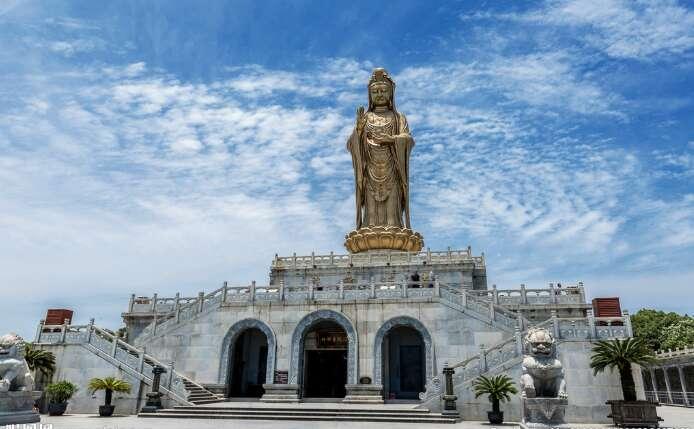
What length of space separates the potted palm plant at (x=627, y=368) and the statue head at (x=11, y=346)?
1923cm

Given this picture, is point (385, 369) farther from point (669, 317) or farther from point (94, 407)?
point (669, 317)

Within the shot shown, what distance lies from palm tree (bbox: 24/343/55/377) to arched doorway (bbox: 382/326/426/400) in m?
15.2

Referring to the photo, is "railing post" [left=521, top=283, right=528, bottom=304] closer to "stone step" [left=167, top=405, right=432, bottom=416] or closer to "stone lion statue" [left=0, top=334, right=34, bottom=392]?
"stone step" [left=167, top=405, right=432, bottom=416]

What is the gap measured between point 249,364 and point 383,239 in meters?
13.3

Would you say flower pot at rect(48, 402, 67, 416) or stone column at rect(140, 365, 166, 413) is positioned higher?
stone column at rect(140, 365, 166, 413)

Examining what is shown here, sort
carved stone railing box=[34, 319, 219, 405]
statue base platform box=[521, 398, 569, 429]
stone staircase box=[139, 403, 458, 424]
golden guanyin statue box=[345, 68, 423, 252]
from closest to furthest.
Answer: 1. statue base platform box=[521, 398, 569, 429]
2. stone staircase box=[139, 403, 458, 424]
3. carved stone railing box=[34, 319, 219, 405]
4. golden guanyin statue box=[345, 68, 423, 252]

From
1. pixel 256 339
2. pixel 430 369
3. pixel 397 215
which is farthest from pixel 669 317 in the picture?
pixel 256 339

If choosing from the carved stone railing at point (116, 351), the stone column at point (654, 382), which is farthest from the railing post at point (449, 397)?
the stone column at point (654, 382)

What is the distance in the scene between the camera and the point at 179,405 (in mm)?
20594

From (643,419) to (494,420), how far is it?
4797mm

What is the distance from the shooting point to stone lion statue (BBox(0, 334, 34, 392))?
539 inches

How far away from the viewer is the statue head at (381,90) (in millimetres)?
40562

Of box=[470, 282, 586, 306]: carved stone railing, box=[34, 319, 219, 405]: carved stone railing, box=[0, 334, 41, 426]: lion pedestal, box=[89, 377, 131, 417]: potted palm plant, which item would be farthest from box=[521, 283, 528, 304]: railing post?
box=[0, 334, 41, 426]: lion pedestal

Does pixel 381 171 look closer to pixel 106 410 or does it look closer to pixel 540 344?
pixel 106 410
